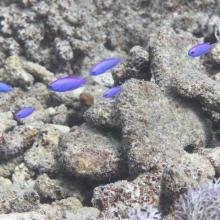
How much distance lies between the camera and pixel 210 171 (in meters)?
3.95

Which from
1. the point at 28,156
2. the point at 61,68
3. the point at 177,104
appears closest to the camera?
the point at 177,104

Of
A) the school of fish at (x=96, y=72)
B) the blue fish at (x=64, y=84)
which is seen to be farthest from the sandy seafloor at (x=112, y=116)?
the blue fish at (x=64, y=84)

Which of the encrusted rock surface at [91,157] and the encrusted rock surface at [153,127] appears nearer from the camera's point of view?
the encrusted rock surface at [153,127]

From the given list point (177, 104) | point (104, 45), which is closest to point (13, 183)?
point (177, 104)

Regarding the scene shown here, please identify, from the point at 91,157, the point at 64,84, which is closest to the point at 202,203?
the point at 91,157

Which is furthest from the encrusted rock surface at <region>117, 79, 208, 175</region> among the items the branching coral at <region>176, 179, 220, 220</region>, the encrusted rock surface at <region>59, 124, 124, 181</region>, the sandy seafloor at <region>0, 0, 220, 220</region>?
the branching coral at <region>176, 179, 220, 220</region>

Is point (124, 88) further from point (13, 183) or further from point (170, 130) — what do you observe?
point (13, 183)

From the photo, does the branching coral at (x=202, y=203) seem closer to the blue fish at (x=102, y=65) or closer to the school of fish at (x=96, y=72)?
the school of fish at (x=96, y=72)

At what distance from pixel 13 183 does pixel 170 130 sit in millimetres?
2334

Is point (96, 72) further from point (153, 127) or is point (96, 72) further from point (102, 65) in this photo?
point (153, 127)

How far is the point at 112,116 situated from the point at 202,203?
181cm

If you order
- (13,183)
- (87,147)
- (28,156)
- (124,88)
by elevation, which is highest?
(124,88)

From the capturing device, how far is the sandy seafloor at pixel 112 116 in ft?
13.4

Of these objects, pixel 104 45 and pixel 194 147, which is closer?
pixel 194 147
